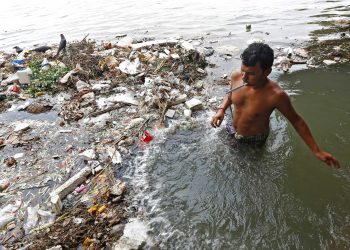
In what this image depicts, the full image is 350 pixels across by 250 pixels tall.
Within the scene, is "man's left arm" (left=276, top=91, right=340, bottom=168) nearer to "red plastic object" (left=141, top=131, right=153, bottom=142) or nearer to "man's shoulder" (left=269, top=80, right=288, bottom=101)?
"man's shoulder" (left=269, top=80, right=288, bottom=101)

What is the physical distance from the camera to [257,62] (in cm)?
262

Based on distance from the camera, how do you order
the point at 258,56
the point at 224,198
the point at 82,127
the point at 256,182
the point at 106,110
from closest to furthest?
the point at 258,56 → the point at 224,198 → the point at 256,182 → the point at 82,127 → the point at 106,110

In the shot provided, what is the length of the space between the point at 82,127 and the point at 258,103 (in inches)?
103

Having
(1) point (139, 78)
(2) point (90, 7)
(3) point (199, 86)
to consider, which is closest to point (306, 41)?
(3) point (199, 86)

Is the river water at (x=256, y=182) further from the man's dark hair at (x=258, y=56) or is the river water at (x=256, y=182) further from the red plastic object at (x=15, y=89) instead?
the red plastic object at (x=15, y=89)

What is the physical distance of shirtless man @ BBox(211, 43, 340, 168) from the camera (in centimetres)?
262

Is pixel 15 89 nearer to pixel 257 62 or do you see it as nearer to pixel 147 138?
pixel 147 138

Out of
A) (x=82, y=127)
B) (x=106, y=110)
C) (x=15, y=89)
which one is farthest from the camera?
(x=15, y=89)

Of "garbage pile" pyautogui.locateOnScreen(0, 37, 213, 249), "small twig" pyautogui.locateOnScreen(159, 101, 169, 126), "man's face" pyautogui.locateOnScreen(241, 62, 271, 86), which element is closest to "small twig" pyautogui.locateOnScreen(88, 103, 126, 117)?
"garbage pile" pyautogui.locateOnScreen(0, 37, 213, 249)

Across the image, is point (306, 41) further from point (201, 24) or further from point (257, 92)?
point (257, 92)

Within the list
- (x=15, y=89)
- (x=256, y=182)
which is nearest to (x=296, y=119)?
(x=256, y=182)

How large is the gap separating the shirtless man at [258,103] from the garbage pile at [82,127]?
3.91 feet

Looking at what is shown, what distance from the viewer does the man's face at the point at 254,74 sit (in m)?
2.68

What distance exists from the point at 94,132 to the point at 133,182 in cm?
124
